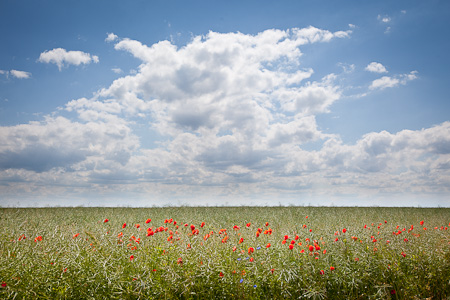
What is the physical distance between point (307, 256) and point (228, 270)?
1.47 meters

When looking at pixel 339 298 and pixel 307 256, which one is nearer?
pixel 339 298

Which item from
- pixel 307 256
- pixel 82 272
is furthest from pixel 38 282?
pixel 307 256

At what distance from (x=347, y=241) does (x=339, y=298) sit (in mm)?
1578

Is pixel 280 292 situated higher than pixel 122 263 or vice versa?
pixel 122 263

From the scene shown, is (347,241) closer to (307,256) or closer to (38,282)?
(307,256)

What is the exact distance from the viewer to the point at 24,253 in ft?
15.3

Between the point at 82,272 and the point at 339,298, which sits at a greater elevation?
the point at 82,272

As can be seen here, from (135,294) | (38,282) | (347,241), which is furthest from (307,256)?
(38,282)

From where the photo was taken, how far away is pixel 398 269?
514 centimetres

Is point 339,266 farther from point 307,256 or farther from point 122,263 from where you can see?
point 122,263

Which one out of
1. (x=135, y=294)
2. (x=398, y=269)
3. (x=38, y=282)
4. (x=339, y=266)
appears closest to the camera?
(x=135, y=294)

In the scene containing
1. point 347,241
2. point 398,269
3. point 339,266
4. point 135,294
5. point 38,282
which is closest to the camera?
point 135,294

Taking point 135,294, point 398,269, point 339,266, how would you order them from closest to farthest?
point 135,294
point 339,266
point 398,269

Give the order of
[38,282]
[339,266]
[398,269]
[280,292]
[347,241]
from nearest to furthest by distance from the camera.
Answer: [38,282] → [280,292] → [339,266] → [398,269] → [347,241]
